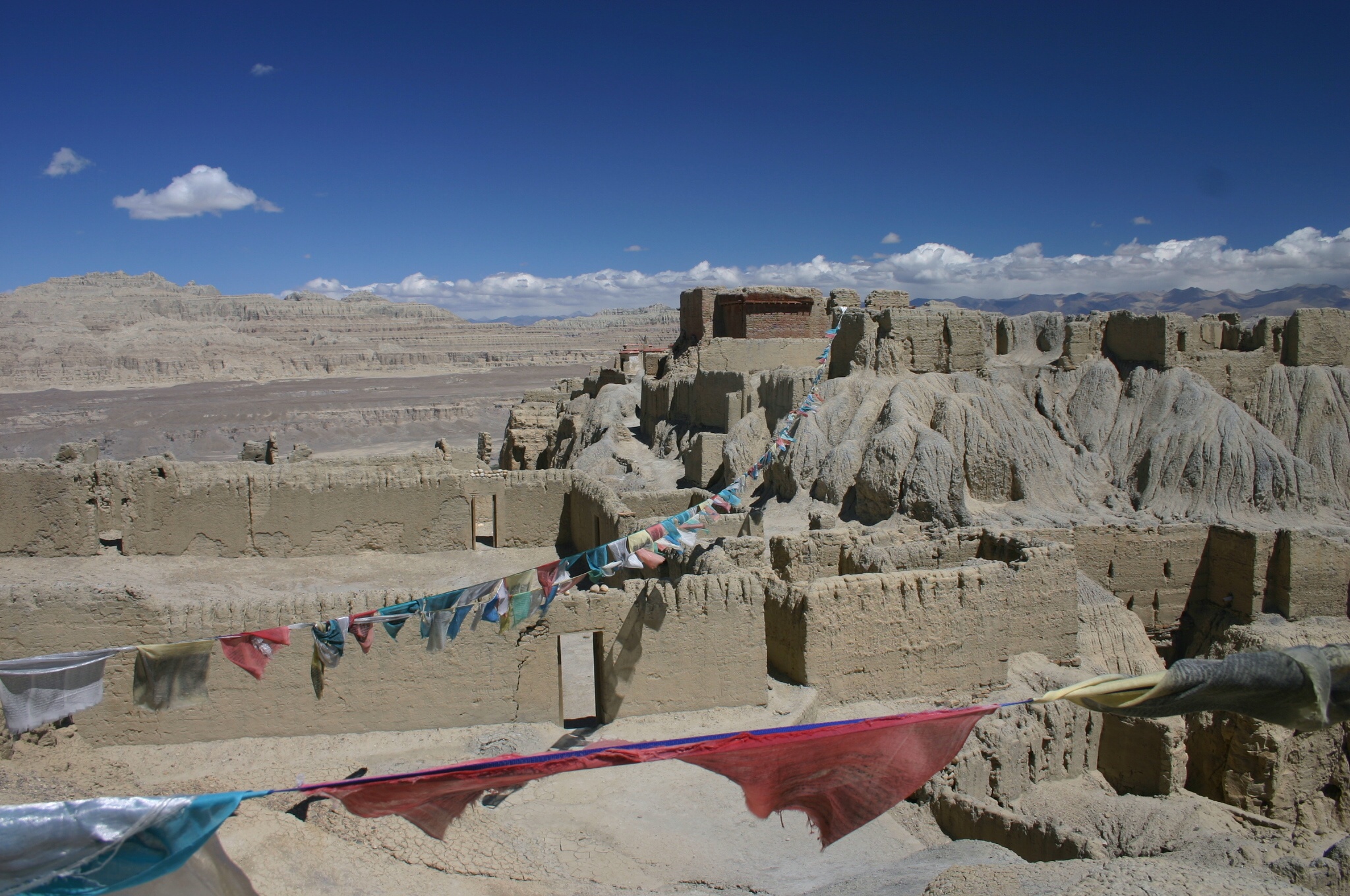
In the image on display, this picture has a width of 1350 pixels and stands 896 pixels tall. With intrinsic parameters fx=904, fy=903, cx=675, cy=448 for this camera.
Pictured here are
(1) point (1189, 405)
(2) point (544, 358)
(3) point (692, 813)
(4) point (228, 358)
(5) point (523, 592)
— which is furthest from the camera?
(2) point (544, 358)

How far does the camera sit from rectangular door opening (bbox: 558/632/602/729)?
29.2 ft

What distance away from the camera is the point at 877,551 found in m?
11.3

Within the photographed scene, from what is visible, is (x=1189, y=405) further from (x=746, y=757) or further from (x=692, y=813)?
(x=746, y=757)

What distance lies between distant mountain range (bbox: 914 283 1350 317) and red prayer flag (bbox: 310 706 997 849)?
331 feet

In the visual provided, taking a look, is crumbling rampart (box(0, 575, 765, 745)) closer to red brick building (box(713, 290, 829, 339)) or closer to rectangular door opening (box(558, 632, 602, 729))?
rectangular door opening (box(558, 632, 602, 729))

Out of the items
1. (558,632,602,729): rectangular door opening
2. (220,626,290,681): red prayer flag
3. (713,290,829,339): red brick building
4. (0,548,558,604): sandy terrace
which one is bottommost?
(558,632,602,729): rectangular door opening

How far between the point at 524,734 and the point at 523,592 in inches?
56.5

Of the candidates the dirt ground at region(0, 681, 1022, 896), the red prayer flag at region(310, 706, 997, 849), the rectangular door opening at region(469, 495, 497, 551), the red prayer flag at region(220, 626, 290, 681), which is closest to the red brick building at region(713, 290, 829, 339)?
the rectangular door opening at region(469, 495, 497, 551)

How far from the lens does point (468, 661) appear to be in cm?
843

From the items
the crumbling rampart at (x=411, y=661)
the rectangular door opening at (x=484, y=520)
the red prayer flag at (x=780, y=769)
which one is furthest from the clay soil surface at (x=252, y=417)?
the red prayer flag at (x=780, y=769)

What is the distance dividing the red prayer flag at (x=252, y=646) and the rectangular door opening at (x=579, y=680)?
2.50 metres

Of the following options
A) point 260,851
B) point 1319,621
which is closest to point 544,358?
point 1319,621

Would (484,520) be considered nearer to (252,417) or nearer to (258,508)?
(258,508)

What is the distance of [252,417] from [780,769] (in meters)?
63.0
